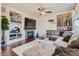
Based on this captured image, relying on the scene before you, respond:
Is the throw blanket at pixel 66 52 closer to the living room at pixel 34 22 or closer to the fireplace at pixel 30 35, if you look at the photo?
the living room at pixel 34 22

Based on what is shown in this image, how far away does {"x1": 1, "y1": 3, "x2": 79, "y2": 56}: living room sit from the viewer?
2164mm

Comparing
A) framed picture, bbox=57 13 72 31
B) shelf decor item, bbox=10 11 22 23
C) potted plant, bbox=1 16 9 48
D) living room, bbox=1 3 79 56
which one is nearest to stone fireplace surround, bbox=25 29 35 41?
living room, bbox=1 3 79 56

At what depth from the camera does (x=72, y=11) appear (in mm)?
2139

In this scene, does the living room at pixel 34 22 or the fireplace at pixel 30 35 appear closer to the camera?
the living room at pixel 34 22

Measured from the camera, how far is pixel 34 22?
2287 millimetres

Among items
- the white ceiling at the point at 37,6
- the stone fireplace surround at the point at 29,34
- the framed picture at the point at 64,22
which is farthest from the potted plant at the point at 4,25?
the framed picture at the point at 64,22

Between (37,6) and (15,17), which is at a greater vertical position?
(37,6)

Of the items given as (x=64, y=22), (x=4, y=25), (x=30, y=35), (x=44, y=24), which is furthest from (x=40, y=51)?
(x=4, y=25)

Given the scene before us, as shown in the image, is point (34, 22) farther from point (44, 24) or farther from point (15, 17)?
point (15, 17)

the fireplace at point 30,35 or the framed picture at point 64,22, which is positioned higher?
the framed picture at point 64,22

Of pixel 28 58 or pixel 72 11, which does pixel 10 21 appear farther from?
pixel 72 11

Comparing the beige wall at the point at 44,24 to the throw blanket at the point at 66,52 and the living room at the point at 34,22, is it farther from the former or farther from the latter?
the throw blanket at the point at 66,52

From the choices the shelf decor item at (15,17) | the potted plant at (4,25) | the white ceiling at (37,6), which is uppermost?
the white ceiling at (37,6)

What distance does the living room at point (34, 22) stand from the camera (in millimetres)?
2164
